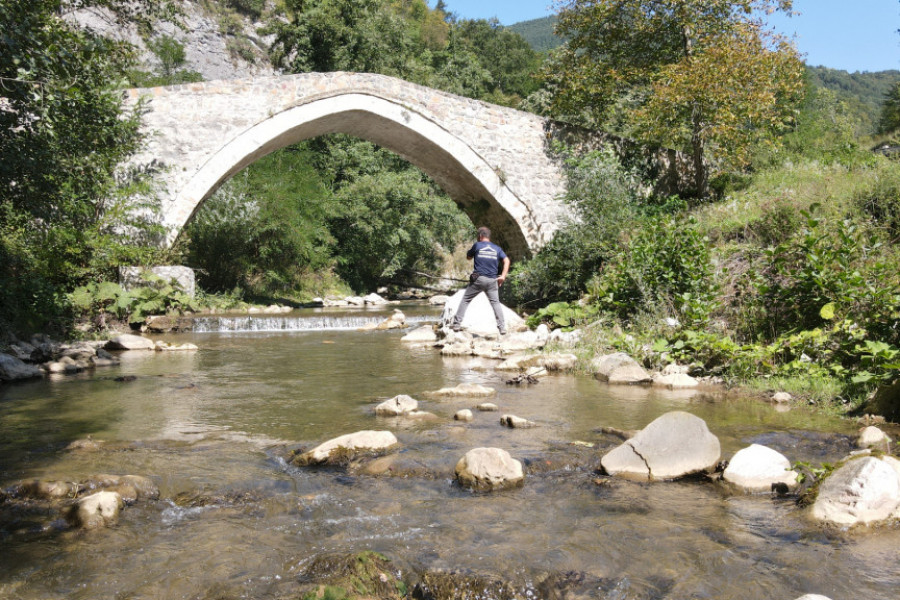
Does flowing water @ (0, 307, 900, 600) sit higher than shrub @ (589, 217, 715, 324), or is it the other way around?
shrub @ (589, 217, 715, 324)

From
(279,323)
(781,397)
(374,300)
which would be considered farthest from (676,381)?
(374,300)

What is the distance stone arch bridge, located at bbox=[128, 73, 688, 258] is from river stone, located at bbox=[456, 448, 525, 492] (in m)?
9.62

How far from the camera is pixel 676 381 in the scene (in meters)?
5.57

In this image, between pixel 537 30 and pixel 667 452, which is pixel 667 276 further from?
pixel 537 30

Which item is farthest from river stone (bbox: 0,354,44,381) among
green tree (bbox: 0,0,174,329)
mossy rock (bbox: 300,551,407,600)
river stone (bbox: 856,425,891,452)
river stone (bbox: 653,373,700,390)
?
river stone (bbox: 856,425,891,452)

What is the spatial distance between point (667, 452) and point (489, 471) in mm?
908

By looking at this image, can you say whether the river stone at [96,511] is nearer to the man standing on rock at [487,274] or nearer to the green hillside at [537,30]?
the man standing on rock at [487,274]

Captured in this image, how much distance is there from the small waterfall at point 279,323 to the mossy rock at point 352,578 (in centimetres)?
982

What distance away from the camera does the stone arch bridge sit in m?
11.2

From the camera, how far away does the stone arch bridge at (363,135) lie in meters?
11.2

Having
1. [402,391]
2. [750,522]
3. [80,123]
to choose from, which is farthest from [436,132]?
[750,522]

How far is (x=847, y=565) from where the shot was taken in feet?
7.26

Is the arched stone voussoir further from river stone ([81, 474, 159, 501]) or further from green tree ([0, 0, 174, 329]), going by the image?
river stone ([81, 474, 159, 501])

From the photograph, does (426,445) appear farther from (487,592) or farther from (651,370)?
(651,370)
